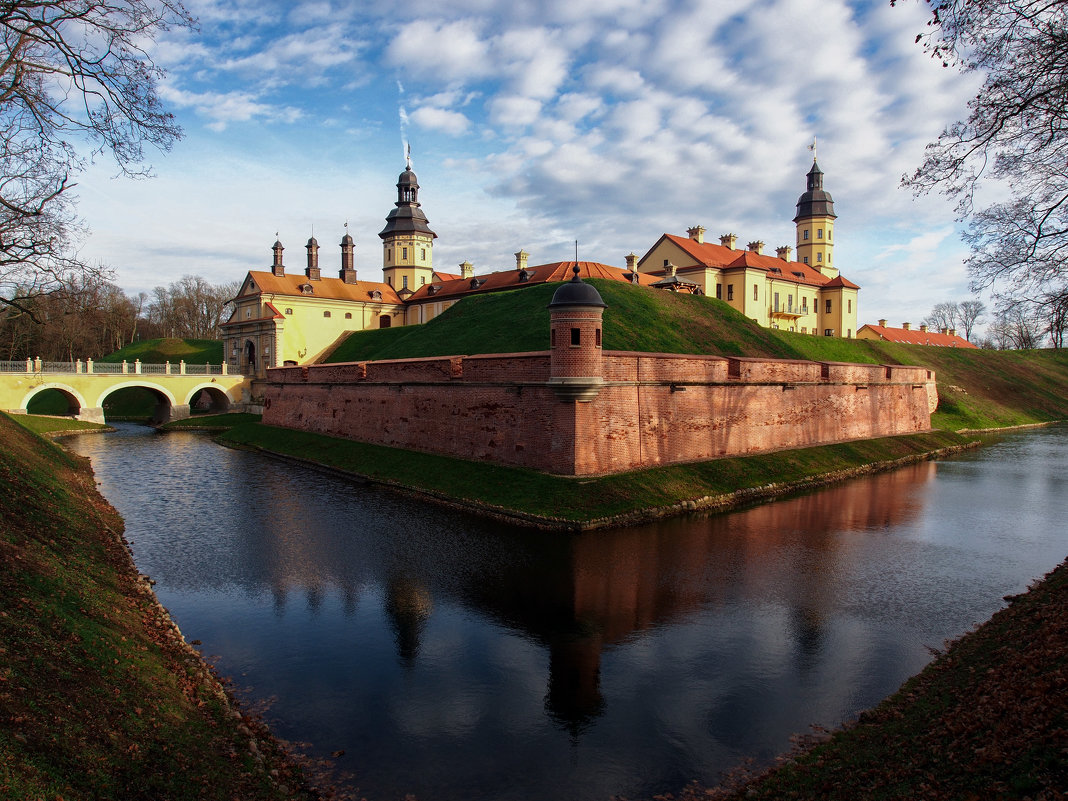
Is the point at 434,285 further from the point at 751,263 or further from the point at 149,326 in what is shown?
the point at 149,326

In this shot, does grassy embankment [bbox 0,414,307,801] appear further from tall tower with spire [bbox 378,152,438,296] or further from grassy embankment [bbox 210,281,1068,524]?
tall tower with spire [bbox 378,152,438,296]

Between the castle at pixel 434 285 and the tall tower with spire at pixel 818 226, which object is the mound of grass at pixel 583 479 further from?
the tall tower with spire at pixel 818 226

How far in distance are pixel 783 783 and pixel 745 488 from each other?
15.5 m

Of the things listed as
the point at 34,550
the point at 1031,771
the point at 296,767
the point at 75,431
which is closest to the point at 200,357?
the point at 75,431

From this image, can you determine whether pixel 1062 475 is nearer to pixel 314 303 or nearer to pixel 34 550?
pixel 34 550

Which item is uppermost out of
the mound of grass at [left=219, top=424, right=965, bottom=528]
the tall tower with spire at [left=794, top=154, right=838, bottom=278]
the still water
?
the tall tower with spire at [left=794, top=154, right=838, bottom=278]

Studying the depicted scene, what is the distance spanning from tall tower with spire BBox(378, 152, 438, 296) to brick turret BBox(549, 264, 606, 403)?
44.2 metres

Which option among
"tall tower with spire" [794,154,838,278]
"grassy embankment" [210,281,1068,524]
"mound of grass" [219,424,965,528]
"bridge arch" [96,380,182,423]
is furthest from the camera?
"tall tower with spire" [794,154,838,278]

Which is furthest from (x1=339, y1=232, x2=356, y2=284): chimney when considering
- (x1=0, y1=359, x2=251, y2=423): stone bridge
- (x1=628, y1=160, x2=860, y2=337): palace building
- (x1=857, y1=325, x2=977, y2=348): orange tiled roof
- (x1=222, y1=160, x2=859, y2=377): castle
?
(x1=857, y1=325, x2=977, y2=348): orange tiled roof

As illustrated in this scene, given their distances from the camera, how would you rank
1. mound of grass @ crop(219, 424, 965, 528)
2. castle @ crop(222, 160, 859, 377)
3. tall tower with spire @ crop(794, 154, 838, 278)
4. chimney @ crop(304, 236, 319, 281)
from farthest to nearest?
tall tower with spire @ crop(794, 154, 838, 278), chimney @ crop(304, 236, 319, 281), castle @ crop(222, 160, 859, 377), mound of grass @ crop(219, 424, 965, 528)

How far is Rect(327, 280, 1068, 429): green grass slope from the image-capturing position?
1341 inches

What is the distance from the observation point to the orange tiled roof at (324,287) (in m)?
52.1

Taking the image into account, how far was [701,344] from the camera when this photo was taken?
1401 inches

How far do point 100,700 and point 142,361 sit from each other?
66807mm
